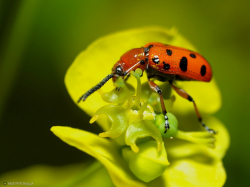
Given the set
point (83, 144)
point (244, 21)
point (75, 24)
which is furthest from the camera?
point (244, 21)

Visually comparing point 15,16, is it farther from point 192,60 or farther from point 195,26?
point 195,26

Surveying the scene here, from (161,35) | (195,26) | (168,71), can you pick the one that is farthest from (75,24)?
(195,26)

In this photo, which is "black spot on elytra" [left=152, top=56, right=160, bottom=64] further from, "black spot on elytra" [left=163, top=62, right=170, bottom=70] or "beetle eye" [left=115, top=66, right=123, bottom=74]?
"beetle eye" [left=115, top=66, right=123, bottom=74]

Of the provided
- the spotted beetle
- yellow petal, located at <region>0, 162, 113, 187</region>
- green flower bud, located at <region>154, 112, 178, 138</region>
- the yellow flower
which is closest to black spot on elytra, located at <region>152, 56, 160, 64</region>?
the spotted beetle

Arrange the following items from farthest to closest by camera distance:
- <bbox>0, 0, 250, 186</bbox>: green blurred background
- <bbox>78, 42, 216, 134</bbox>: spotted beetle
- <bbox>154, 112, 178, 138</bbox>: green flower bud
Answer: <bbox>78, 42, 216, 134</bbox>: spotted beetle → <bbox>0, 0, 250, 186</bbox>: green blurred background → <bbox>154, 112, 178, 138</bbox>: green flower bud

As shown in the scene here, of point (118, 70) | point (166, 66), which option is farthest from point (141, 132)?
point (166, 66)

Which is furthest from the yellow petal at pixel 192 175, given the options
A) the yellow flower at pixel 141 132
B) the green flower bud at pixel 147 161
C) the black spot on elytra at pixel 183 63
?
the black spot on elytra at pixel 183 63
